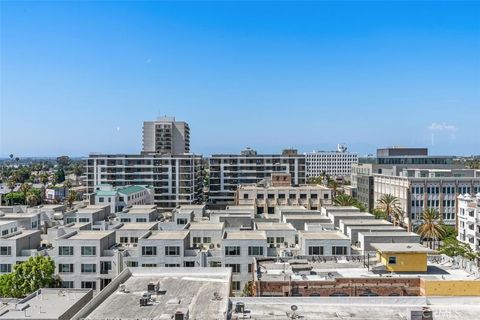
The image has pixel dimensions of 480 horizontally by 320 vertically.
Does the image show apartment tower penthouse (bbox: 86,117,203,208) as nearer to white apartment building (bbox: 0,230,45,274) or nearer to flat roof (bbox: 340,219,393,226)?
flat roof (bbox: 340,219,393,226)

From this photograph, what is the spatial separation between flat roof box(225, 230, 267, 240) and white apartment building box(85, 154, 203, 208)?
99.1 m

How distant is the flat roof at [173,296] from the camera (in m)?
36.9

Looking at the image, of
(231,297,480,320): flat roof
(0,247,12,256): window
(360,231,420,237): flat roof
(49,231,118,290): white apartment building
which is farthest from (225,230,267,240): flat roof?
(0,247,12,256): window

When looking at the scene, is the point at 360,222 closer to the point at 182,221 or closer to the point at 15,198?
the point at 182,221

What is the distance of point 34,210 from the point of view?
106 meters

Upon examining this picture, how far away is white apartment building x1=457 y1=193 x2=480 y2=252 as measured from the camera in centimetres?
10075

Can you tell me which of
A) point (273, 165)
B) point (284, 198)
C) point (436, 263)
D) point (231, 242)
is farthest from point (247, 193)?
point (436, 263)

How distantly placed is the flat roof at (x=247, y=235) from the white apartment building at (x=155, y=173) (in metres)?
99.1

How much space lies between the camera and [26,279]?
193 ft

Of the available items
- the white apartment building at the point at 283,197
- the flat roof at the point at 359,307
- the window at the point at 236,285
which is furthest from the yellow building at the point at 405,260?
the white apartment building at the point at 283,197

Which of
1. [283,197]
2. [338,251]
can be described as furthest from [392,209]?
[338,251]

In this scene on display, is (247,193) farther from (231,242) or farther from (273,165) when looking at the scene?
(231,242)

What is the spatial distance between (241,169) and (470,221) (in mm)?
87648

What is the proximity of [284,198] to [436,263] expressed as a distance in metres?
81.2
